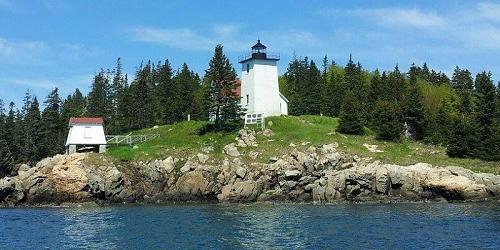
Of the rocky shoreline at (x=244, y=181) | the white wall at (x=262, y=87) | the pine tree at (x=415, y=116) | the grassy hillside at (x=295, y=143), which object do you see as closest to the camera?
the rocky shoreline at (x=244, y=181)

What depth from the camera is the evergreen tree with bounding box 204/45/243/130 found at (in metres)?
77.9

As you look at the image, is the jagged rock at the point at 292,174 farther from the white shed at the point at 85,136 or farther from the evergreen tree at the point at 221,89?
the white shed at the point at 85,136

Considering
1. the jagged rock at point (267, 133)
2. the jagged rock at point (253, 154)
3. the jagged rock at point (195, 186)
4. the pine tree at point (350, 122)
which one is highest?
the pine tree at point (350, 122)

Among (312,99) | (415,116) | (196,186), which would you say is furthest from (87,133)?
(415,116)

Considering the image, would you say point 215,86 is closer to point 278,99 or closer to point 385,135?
point 278,99

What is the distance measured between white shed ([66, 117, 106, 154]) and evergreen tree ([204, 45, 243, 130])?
15242mm

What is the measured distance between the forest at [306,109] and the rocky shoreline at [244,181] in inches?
A: 440

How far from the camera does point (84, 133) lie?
244 ft

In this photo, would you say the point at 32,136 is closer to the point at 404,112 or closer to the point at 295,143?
the point at 295,143

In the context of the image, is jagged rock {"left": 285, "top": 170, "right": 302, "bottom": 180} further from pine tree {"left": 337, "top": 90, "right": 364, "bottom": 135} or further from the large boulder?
pine tree {"left": 337, "top": 90, "right": 364, "bottom": 135}

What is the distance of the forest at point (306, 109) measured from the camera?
71.5 meters

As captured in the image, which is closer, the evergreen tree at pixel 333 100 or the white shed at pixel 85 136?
the white shed at pixel 85 136

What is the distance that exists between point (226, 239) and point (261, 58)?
165 feet

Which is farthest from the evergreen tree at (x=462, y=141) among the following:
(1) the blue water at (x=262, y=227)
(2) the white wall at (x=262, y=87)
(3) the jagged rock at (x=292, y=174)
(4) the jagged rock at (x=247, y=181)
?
(2) the white wall at (x=262, y=87)
